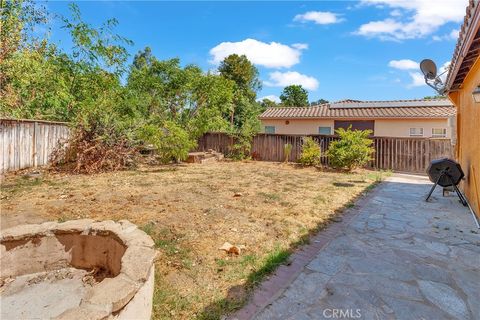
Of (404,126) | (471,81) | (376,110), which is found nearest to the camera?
(471,81)

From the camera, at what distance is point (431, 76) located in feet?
21.1

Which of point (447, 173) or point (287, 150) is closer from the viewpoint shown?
point (447, 173)

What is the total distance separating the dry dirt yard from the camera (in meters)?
2.48

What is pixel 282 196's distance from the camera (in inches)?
232

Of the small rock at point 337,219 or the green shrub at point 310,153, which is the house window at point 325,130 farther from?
the small rock at point 337,219

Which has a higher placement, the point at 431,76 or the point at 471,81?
the point at 431,76

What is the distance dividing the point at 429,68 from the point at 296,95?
1087 inches

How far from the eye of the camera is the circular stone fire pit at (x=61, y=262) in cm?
224

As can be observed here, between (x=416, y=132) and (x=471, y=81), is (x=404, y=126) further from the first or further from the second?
(x=471, y=81)

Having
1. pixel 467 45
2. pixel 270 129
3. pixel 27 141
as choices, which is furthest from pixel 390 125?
pixel 27 141

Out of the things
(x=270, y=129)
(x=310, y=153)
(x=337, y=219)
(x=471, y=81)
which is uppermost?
(x=270, y=129)

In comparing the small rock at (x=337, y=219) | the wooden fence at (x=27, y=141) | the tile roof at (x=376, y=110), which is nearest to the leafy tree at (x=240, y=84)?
the tile roof at (x=376, y=110)

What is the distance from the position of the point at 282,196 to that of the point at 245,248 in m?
2.76

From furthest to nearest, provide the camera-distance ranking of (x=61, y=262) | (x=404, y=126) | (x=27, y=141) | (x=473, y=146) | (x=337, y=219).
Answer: (x=404, y=126), (x=27, y=141), (x=473, y=146), (x=337, y=219), (x=61, y=262)
